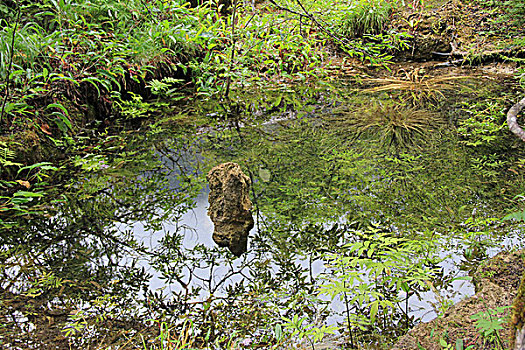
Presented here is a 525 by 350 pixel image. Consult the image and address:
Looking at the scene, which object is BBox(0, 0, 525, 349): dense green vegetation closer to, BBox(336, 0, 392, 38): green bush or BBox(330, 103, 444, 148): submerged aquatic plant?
BBox(330, 103, 444, 148): submerged aquatic plant

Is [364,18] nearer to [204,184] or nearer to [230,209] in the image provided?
[204,184]

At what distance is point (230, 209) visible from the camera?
2.29m

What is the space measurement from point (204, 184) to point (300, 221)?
88cm

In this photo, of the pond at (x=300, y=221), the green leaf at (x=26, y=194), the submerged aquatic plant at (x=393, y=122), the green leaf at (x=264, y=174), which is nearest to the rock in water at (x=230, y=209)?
the pond at (x=300, y=221)

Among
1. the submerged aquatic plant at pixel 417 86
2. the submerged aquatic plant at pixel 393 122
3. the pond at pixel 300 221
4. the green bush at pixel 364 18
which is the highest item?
the green bush at pixel 364 18

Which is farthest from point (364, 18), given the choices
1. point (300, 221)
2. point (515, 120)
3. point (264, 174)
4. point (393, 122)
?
point (300, 221)

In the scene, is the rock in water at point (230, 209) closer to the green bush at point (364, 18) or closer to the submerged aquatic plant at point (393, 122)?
the submerged aquatic plant at point (393, 122)

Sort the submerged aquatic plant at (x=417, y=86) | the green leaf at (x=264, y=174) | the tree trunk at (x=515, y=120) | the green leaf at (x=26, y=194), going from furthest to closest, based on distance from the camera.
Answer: the submerged aquatic plant at (x=417, y=86)
the tree trunk at (x=515, y=120)
the green leaf at (x=264, y=174)
the green leaf at (x=26, y=194)

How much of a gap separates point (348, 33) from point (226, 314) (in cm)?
565

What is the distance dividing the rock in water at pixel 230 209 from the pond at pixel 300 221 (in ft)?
0.27

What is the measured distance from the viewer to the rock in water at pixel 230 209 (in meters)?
2.25

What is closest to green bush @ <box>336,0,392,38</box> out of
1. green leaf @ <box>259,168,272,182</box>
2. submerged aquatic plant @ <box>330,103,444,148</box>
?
submerged aquatic plant @ <box>330,103,444,148</box>

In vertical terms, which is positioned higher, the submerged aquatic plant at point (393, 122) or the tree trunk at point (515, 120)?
the submerged aquatic plant at point (393, 122)

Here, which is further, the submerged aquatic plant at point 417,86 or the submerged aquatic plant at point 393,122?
the submerged aquatic plant at point 417,86
